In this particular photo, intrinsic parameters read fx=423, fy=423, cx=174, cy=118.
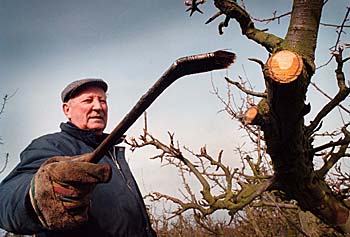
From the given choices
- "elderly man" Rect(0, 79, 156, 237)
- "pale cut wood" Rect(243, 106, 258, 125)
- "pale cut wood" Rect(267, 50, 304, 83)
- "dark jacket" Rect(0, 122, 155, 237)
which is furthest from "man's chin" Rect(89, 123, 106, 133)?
"pale cut wood" Rect(267, 50, 304, 83)

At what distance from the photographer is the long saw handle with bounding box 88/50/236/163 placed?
1571mm

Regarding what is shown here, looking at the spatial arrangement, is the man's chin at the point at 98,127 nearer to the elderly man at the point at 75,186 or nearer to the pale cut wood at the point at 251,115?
the elderly man at the point at 75,186

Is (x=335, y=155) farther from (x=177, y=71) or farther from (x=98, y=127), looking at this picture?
(x=177, y=71)

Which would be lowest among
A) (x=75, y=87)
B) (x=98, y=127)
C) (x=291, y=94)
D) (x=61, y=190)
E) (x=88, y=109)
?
(x=61, y=190)

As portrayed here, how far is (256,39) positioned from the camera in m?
1.99

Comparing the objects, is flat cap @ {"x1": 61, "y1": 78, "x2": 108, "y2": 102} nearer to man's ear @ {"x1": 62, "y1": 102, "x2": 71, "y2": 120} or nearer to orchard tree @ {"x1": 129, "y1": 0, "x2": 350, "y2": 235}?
man's ear @ {"x1": 62, "y1": 102, "x2": 71, "y2": 120}

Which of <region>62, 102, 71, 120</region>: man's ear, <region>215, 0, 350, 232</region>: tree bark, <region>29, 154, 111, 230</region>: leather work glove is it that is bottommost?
<region>29, 154, 111, 230</region>: leather work glove

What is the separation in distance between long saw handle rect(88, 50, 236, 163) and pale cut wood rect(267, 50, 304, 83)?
0.16 m

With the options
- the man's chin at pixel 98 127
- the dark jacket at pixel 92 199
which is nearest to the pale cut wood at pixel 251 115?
the dark jacket at pixel 92 199

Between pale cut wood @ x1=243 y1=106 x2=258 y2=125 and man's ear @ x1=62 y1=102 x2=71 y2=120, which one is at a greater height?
man's ear @ x1=62 y1=102 x2=71 y2=120

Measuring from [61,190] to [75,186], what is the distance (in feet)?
0.18

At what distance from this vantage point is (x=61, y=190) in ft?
5.42

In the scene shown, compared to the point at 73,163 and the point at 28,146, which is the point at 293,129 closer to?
the point at 73,163

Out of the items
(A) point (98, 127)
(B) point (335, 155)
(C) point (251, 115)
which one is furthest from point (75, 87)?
(B) point (335, 155)
